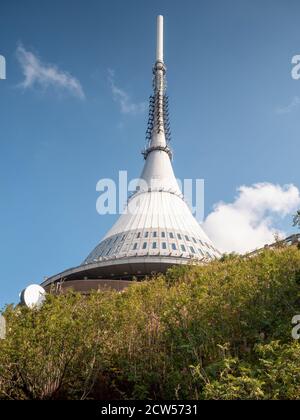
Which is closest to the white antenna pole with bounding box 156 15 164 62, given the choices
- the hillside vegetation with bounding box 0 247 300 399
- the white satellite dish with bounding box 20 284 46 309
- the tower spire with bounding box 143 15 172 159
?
the tower spire with bounding box 143 15 172 159

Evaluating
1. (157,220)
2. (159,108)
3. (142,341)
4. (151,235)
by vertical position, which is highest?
(159,108)

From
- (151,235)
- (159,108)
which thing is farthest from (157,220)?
(159,108)

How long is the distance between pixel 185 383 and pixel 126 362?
206cm

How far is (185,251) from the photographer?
1453 inches

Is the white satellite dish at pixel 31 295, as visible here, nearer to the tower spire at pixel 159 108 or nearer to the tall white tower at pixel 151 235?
the tall white tower at pixel 151 235

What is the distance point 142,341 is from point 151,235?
24.9m

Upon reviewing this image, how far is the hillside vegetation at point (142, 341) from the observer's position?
12078mm

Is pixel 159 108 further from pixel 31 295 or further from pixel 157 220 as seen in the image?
pixel 31 295

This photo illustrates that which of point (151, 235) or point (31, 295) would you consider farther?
point (151, 235)

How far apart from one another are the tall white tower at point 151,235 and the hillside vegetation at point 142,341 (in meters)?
15.7

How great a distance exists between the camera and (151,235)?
126 feet

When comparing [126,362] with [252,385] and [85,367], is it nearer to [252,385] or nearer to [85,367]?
[85,367]
